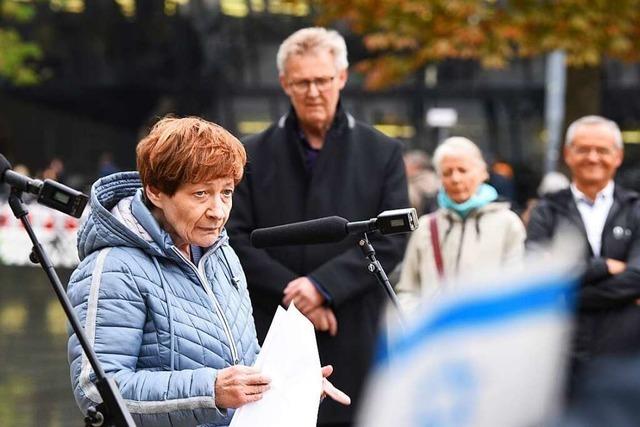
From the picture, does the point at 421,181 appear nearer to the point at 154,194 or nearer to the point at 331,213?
the point at 331,213

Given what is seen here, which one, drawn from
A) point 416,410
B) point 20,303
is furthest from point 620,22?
point 416,410

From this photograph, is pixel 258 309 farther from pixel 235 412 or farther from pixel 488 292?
pixel 488 292

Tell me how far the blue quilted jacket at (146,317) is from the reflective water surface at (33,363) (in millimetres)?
6073

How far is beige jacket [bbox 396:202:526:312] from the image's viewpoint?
6203mm

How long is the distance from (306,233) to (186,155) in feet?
1.30

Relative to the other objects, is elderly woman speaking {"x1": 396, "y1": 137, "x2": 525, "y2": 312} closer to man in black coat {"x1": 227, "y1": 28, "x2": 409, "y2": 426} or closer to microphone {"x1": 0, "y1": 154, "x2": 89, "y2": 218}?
man in black coat {"x1": 227, "y1": 28, "x2": 409, "y2": 426}

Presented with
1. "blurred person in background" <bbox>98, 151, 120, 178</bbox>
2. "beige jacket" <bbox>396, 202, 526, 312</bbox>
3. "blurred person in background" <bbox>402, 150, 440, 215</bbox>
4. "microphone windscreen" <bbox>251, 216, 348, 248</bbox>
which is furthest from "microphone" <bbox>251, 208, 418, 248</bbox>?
"blurred person in background" <bbox>98, 151, 120, 178</bbox>

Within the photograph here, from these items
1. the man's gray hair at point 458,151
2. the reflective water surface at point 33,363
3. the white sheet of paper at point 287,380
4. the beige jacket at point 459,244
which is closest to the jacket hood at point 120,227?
the white sheet of paper at point 287,380

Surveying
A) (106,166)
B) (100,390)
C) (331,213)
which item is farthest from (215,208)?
(106,166)

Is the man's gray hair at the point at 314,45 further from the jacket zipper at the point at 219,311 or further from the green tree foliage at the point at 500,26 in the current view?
the green tree foliage at the point at 500,26

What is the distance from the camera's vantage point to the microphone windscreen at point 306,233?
133 inches

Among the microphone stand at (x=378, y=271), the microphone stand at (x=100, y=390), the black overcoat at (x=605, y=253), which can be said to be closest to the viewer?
the microphone stand at (x=100, y=390)

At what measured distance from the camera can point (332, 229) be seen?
133 inches

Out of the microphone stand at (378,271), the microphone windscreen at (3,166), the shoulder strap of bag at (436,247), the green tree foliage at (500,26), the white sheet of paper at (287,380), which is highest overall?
the green tree foliage at (500,26)
